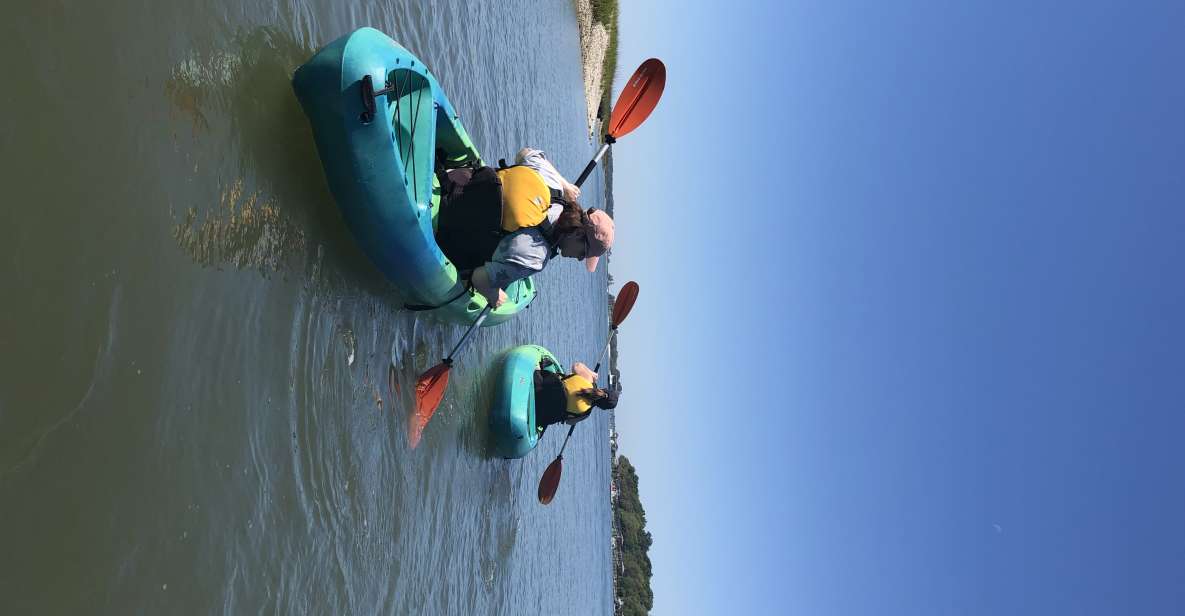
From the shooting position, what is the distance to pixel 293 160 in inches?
192

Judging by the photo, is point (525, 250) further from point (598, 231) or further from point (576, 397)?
point (576, 397)

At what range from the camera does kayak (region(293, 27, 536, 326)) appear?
486cm

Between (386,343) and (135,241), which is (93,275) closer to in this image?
(135,241)

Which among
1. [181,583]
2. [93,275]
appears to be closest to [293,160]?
[93,275]

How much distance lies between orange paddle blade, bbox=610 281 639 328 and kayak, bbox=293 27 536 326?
24.6 ft

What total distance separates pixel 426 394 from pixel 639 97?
4605mm

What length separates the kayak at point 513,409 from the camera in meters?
9.33

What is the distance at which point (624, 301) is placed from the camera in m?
13.9

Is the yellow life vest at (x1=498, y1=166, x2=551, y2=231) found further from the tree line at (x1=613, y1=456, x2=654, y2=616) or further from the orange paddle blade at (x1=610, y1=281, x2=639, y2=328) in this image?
the tree line at (x1=613, y1=456, x2=654, y2=616)

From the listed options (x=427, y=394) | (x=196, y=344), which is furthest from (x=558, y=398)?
(x=196, y=344)

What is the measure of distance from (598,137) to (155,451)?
2541 centimetres

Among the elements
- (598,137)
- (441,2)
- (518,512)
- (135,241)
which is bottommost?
(518,512)

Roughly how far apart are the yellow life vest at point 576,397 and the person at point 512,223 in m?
4.23

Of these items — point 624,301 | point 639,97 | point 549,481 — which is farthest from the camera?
point 624,301
